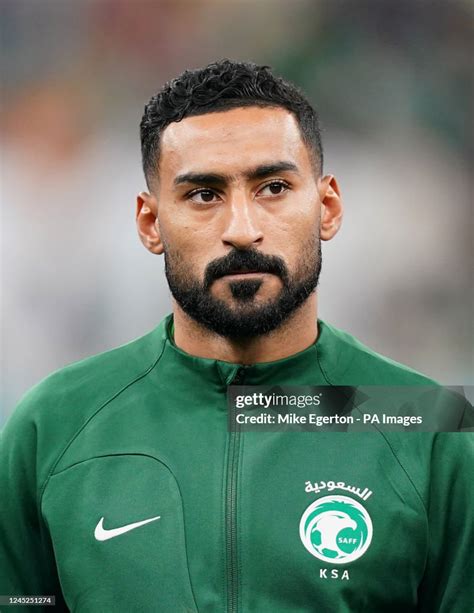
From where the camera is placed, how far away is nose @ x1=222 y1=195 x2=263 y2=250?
1374 millimetres

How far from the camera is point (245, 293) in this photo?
141cm

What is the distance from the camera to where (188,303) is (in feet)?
4.78

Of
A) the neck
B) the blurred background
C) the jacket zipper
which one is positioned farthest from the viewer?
the blurred background

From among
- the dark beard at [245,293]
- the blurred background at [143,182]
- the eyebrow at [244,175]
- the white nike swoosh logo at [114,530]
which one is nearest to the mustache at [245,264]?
the dark beard at [245,293]

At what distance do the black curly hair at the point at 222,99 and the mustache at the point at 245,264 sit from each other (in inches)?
7.6

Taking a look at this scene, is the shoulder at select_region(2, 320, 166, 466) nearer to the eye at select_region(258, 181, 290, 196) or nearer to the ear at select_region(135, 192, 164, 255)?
the ear at select_region(135, 192, 164, 255)

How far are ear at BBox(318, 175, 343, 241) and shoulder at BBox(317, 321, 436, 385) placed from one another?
0.50 feet

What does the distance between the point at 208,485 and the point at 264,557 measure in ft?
0.44

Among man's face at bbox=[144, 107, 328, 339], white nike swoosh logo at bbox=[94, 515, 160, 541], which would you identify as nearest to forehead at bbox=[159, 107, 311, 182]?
man's face at bbox=[144, 107, 328, 339]

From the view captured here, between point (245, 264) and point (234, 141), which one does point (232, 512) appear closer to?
point (245, 264)

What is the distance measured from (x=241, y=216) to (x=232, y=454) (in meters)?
0.36

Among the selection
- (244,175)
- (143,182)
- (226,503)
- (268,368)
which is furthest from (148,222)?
(226,503)

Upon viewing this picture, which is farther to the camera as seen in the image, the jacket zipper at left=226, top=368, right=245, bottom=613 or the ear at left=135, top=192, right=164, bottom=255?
the ear at left=135, top=192, right=164, bottom=255

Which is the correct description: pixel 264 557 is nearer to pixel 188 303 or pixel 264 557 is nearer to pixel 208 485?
pixel 208 485
